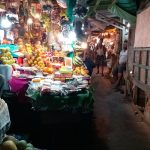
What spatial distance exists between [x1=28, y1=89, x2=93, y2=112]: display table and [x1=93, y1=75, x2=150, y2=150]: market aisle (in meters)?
1.22

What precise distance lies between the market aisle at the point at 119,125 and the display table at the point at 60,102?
122 centimetres

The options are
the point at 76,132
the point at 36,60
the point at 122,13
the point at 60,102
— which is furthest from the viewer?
the point at 122,13

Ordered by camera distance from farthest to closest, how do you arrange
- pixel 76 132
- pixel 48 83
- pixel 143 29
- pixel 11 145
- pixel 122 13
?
pixel 122 13
pixel 143 29
pixel 48 83
pixel 76 132
pixel 11 145

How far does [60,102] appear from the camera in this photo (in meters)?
6.42

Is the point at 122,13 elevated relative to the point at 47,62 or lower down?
elevated

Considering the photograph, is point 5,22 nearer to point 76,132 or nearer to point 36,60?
point 36,60

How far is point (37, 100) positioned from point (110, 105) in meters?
5.44

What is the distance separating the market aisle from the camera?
7.03 m

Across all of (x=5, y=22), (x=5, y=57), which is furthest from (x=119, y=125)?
(x=5, y=22)

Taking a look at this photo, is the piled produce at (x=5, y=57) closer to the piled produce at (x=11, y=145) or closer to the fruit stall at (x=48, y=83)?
the fruit stall at (x=48, y=83)

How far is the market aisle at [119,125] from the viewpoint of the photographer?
7.03m

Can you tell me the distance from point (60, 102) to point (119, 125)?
2.84m

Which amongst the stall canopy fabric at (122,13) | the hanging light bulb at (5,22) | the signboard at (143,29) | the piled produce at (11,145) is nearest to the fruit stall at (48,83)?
the hanging light bulb at (5,22)

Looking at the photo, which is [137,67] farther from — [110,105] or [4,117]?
[4,117]
